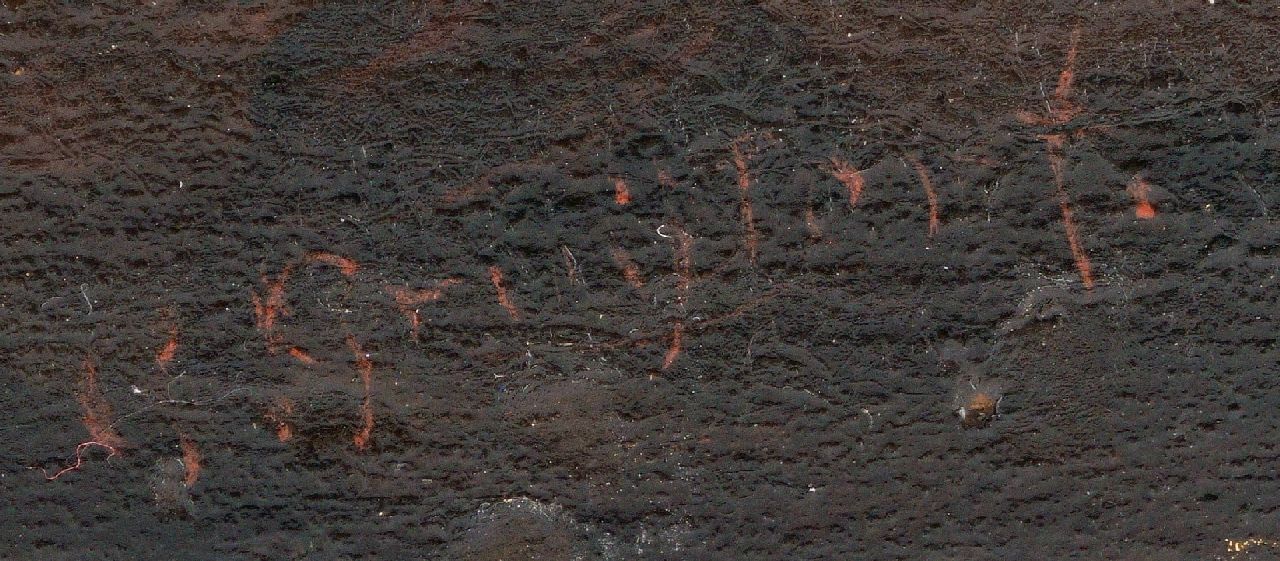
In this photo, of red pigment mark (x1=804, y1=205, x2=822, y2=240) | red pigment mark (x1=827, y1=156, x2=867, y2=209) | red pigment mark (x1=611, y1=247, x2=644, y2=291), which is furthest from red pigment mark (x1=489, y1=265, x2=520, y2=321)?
red pigment mark (x1=827, y1=156, x2=867, y2=209)

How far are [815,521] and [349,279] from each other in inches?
49.2

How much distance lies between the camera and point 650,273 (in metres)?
1.97

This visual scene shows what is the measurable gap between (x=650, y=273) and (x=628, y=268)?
0.18 feet

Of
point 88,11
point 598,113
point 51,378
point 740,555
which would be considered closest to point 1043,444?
point 740,555

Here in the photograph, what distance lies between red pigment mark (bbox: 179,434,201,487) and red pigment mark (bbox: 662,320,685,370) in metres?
1.14

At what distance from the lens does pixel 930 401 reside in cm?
197

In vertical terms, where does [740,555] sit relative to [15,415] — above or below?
below

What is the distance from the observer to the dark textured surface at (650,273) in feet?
6.42

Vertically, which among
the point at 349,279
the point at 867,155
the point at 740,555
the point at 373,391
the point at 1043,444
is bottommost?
the point at 740,555

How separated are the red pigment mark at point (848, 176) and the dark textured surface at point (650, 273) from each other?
18 mm

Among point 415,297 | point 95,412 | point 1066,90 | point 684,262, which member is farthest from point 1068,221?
point 95,412

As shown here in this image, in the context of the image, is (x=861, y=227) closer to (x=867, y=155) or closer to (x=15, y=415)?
(x=867, y=155)

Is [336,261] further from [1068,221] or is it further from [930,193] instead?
[1068,221]

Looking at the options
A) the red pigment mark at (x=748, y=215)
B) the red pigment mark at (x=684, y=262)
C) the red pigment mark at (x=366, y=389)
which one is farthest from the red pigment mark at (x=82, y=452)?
the red pigment mark at (x=748, y=215)
